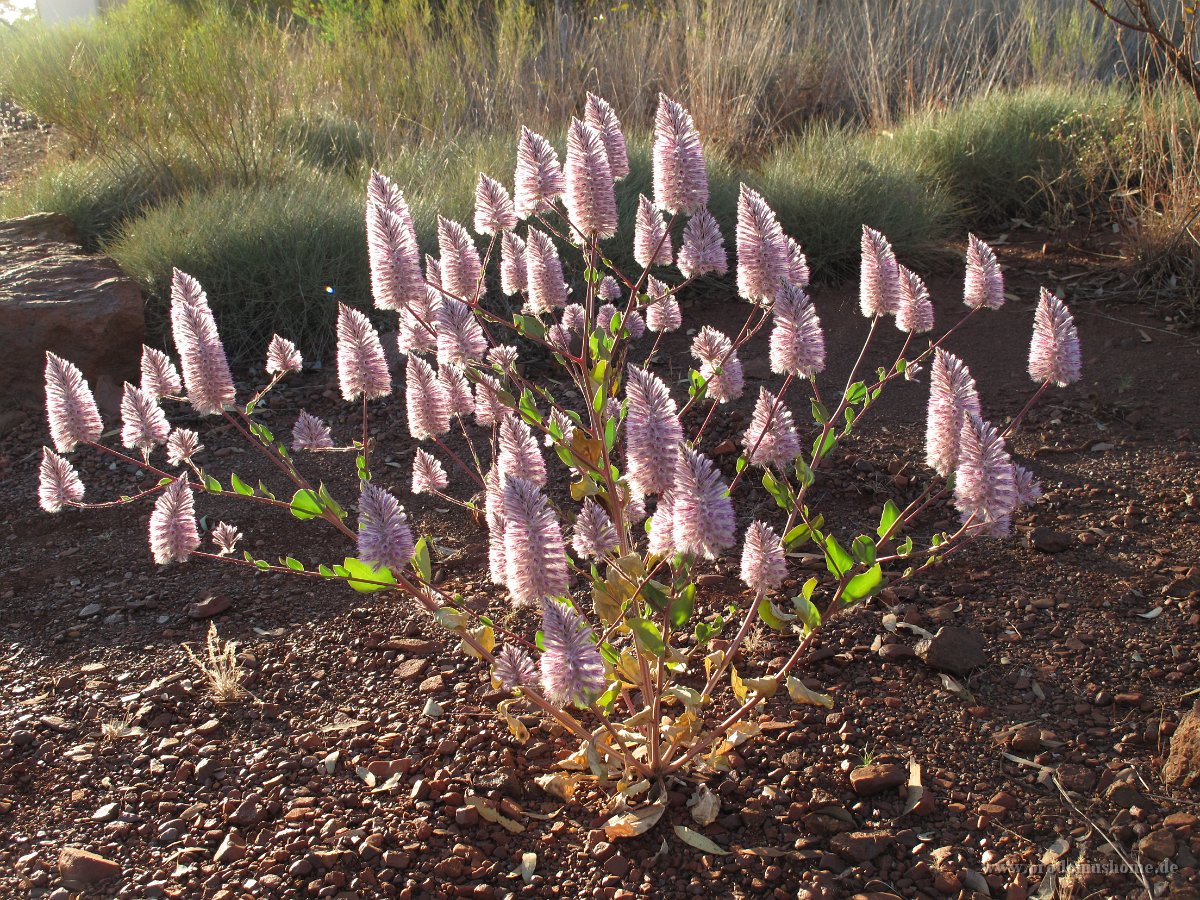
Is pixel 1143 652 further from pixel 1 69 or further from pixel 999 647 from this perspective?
pixel 1 69

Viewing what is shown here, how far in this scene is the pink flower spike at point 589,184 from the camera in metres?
1.83

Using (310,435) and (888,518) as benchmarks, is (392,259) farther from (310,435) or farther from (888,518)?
(888,518)

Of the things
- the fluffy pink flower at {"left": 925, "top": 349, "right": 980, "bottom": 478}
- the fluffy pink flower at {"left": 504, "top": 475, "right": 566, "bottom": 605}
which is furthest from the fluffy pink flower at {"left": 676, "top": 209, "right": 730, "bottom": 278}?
the fluffy pink flower at {"left": 504, "top": 475, "right": 566, "bottom": 605}

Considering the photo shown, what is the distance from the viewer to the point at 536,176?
1925 mm

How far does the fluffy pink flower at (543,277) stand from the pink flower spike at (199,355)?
0.62m

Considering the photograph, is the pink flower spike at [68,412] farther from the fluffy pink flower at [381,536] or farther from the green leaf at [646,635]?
the green leaf at [646,635]

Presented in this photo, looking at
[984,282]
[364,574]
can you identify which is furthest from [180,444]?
[984,282]

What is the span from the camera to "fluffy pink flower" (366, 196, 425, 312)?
191 centimetres

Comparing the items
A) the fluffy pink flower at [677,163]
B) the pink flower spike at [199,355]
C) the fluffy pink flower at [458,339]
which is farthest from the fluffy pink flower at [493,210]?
the pink flower spike at [199,355]

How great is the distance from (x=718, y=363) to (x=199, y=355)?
1020 millimetres

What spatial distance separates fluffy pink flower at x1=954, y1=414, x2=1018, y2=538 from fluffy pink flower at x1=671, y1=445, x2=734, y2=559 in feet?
1.39

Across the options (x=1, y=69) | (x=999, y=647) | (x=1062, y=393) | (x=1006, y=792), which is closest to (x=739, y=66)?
(x=1062, y=393)

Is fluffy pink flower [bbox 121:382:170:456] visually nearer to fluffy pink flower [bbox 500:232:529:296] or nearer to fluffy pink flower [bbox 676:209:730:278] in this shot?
fluffy pink flower [bbox 500:232:529:296]

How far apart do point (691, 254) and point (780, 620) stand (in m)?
0.74
